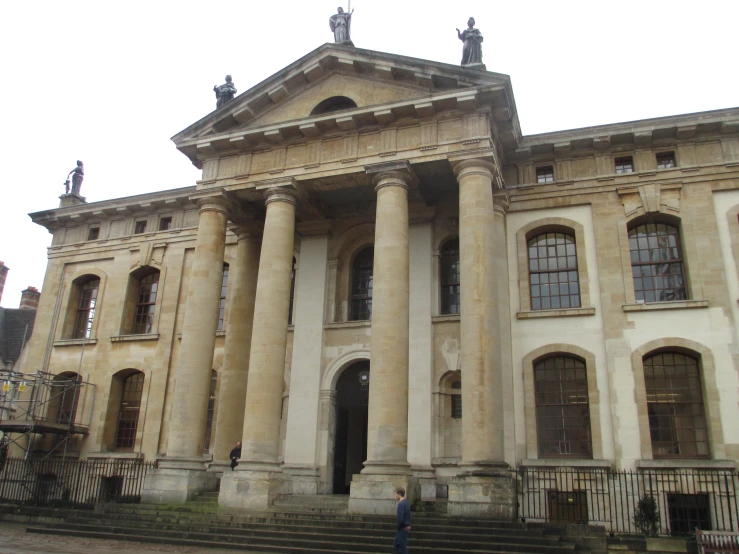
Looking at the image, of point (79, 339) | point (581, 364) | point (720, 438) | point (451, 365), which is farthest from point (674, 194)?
point (79, 339)

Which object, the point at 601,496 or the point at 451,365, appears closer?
the point at 601,496

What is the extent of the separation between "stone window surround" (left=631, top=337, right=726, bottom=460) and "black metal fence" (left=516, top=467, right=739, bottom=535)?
0.70 m

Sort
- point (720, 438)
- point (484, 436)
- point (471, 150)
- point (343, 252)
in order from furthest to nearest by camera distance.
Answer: point (343, 252), point (471, 150), point (720, 438), point (484, 436)

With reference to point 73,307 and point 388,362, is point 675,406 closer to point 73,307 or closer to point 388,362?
point 388,362

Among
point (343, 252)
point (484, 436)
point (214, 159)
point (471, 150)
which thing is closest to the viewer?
point (484, 436)

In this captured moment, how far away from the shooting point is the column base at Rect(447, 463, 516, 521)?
15078 millimetres

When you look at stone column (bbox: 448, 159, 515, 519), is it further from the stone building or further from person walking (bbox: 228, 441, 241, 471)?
person walking (bbox: 228, 441, 241, 471)

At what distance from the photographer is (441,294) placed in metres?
21.6

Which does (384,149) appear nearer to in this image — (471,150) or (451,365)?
(471,150)

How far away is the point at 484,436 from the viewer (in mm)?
15945

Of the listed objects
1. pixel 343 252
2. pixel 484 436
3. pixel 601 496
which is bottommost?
pixel 601 496

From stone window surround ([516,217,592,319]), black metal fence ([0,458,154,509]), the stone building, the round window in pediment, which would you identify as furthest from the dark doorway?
the round window in pediment

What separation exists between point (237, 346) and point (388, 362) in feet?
22.0

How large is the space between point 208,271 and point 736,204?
16.1 meters
